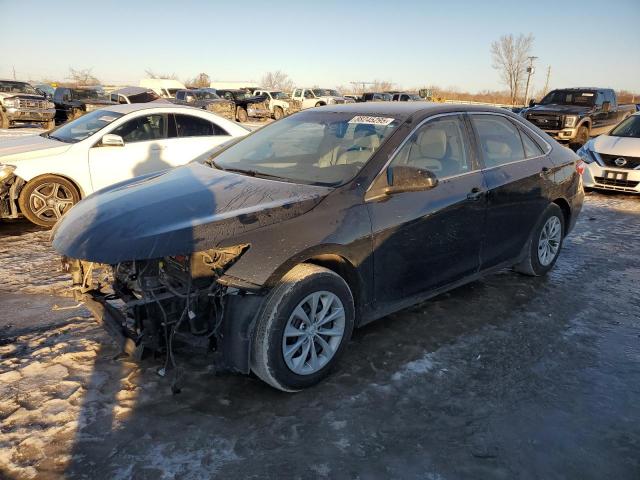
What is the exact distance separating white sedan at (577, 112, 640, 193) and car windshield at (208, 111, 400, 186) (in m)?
7.13

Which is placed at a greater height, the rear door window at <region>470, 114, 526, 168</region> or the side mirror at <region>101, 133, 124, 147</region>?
the rear door window at <region>470, 114, 526, 168</region>

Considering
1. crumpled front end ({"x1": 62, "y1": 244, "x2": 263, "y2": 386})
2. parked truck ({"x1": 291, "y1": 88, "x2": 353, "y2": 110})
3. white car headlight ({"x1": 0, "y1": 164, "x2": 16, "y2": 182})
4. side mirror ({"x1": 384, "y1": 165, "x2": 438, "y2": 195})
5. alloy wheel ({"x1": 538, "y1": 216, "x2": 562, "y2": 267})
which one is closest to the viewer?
crumpled front end ({"x1": 62, "y1": 244, "x2": 263, "y2": 386})

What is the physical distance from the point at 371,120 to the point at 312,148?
501 millimetres

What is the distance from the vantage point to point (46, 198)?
6.61 metres

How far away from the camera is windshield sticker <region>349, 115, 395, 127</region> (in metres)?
3.75

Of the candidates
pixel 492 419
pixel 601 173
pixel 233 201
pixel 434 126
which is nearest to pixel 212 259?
pixel 233 201

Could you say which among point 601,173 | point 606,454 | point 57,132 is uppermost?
point 57,132

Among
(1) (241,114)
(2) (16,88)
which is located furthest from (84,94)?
(1) (241,114)

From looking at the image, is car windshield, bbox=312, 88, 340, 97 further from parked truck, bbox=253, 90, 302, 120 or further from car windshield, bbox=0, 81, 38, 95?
car windshield, bbox=0, 81, 38, 95

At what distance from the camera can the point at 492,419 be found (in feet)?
9.29

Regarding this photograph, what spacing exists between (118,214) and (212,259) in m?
0.69

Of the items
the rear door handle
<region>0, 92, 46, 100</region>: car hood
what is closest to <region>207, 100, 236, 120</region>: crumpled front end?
<region>0, 92, 46, 100</region>: car hood

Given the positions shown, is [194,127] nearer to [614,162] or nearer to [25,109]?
[614,162]

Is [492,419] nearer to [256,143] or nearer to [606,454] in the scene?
[606,454]
